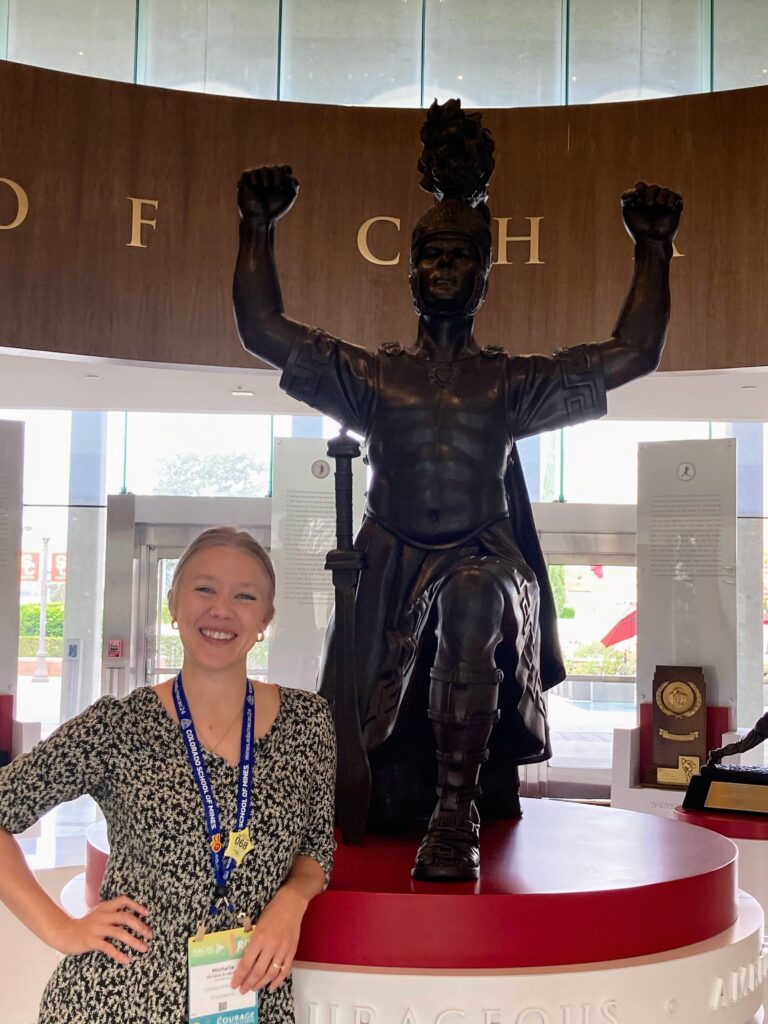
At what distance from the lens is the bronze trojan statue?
292 centimetres

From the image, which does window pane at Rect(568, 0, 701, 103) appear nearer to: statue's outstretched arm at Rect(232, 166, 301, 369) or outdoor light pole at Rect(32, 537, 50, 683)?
statue's outstretched arm at Rect(232, 166, 301, 369)

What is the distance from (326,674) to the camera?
2924 mm

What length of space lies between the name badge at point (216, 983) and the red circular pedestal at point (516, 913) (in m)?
0.48

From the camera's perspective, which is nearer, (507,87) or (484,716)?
(484,716)

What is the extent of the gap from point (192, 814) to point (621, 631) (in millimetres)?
10883

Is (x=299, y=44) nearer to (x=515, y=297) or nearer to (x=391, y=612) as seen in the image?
(x=515, y=297)

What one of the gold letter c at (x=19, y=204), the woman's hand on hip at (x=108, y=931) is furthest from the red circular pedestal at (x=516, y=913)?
the gold letter c at (x=19, y=204)

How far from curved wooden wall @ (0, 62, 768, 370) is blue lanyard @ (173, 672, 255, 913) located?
438cm

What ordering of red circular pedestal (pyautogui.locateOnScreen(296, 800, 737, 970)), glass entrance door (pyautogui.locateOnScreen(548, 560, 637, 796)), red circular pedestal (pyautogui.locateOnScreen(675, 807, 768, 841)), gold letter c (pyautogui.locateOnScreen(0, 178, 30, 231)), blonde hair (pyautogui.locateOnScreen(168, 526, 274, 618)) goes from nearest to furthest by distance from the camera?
blonde hair (pyautogui.locateOnScreen(168, 526, 274, 618)) < red circular pedestal (pyautogui.locateOnScreen(296, 800, 737, 970)) < red circular pedestal (pyautogui.locateOnScreen(675, 807, 768, 841)) < gold letter c (pyautogui.locateOnScreen(0, 178, 30, 231)) < glass entrance door (pyautogui.locateOnScreen(548, 560, 637, 796))

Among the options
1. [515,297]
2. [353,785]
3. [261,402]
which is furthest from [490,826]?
[261,402]

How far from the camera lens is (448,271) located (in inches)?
117

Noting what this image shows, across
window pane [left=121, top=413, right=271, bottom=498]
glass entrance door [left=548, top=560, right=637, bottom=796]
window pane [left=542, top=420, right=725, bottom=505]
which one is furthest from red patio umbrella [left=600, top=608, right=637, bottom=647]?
window pane [left=121, top=413, right=271, bottom=498]

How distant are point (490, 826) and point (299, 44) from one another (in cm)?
615

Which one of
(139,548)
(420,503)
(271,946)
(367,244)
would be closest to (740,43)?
(367,244)
